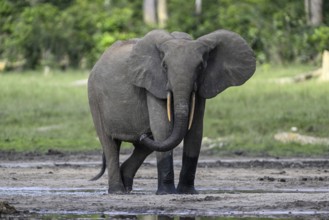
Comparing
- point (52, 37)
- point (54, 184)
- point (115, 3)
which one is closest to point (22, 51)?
point (52, 37)

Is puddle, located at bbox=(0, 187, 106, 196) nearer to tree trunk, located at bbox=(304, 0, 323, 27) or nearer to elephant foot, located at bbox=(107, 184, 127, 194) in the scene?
elephant foot, located at bbox=(107, 184, 127, 194)

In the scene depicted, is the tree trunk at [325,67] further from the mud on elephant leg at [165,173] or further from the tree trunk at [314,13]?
the mud on elephant leg at [165,173]

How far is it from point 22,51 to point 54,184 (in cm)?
2832

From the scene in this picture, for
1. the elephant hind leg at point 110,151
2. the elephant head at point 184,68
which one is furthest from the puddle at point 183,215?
the elephant hind leg at point 110,151

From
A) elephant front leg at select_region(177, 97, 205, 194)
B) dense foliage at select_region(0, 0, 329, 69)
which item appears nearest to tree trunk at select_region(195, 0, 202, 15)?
dense foliage at select_region(0, 0, 329, 69)

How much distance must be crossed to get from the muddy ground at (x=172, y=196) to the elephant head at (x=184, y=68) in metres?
0.88

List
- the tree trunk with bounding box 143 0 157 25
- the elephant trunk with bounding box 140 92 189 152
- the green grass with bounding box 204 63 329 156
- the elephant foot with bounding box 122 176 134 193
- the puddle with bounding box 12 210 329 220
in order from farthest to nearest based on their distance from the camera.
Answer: the tree trunk with bounding box 143 0 157 25 → the green grass with bounding box 204 63 329 156 → the elephant foot with bounding box 122 176 134 193 → the elephant trunk with bounding box 140 92 189 152 → the puddle with bounding box 12 210 329 220

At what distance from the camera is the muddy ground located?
11477 mm

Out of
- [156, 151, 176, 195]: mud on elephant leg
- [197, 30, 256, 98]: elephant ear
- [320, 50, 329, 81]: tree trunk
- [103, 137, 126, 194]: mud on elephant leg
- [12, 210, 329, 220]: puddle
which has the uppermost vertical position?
[197, 30, 256, 98]: elephant ear

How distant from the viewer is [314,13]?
32812 millimetres

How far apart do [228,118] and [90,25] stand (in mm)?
21448

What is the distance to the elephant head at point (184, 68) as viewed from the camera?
1298 cm

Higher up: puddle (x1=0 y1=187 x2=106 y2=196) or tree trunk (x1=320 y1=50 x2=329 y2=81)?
puddle (x1=0 y1=187 x2=106 y2=196)

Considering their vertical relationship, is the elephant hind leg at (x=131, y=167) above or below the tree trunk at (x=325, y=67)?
above
